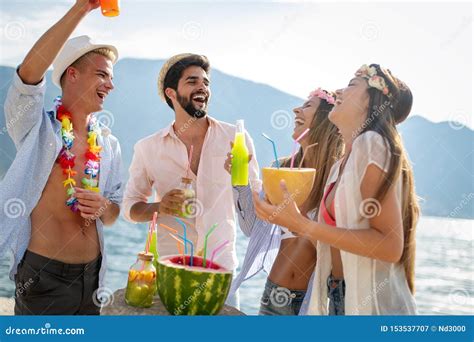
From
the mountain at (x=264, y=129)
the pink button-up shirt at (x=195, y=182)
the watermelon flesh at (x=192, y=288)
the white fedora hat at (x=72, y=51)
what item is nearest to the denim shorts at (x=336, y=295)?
the watermelon flesh at (x=192, y=288)

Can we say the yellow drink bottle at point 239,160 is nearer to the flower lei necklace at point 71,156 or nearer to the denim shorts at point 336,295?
the denim shorts at point 336,295

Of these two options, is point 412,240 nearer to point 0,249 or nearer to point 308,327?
point 308,327

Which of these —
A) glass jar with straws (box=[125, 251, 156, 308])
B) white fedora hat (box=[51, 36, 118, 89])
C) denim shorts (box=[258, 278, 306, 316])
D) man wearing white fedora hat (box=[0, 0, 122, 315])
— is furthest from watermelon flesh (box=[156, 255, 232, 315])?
white fedora hat (box=[51, 36, 118, 89])

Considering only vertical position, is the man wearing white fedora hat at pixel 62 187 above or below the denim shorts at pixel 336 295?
above

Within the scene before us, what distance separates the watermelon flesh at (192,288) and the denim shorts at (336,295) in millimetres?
496

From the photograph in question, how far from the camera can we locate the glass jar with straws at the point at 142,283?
197cm

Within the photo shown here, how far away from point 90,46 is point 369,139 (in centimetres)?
186

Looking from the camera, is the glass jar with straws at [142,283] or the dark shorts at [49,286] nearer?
the glass jar with straws at [142,283]

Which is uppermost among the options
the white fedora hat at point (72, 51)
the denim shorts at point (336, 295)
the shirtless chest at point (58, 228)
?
the white fedora hat at point (72, 51)

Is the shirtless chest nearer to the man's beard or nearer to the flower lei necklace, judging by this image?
the flower lei necklace

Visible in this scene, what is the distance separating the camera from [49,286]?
2.92m

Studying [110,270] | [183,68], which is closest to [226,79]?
[110,270]

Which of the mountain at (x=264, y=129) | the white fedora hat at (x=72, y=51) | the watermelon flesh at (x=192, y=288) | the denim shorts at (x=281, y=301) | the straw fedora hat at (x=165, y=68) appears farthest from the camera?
the mountain at (x=264, y=129)

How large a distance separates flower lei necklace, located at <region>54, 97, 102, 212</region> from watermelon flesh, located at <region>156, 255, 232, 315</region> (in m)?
1.28
